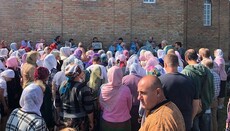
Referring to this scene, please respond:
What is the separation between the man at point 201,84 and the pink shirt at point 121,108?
0.99 metres

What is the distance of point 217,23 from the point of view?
23766 mm

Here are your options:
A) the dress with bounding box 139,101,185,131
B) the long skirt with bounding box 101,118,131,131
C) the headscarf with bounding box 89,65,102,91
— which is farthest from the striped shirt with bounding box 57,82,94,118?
the dress with bounding box 139,101,185,131

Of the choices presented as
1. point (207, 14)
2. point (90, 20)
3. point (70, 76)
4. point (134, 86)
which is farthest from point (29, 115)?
point (207, 14)

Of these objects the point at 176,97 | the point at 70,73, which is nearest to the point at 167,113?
the point at 176,97

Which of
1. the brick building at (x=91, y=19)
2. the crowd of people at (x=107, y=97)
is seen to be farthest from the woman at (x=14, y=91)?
the brick building at (x=91, y=19)

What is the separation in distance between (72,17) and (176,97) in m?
14.1

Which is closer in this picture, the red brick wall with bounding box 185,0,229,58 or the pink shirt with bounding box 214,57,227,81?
the pink shirt with bounding box 214,57,227,81

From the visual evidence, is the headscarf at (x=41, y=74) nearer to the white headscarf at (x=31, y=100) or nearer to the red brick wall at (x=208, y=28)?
the white headscarf at (x=31, y=100)

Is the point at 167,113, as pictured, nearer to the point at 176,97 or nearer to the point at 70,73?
the point at 176,97

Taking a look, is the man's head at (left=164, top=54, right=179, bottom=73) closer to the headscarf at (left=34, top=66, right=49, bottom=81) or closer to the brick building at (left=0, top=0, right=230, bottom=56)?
the headscarf at (left=34, top=66, right=49, bottom=81)

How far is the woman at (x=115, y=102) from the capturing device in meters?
5.68

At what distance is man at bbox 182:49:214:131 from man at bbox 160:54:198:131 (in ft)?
1.19

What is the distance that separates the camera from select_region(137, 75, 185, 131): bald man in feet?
10.1

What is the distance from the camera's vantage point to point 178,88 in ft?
16.1
